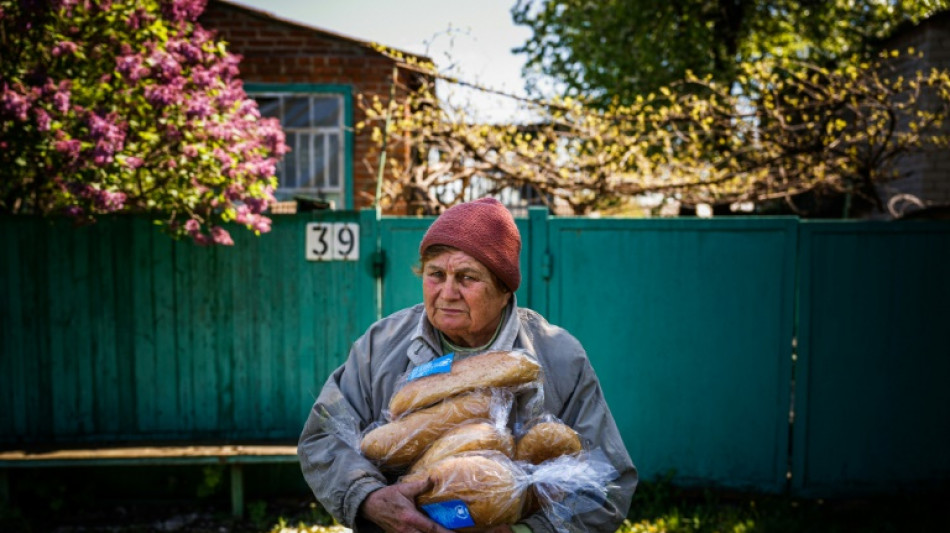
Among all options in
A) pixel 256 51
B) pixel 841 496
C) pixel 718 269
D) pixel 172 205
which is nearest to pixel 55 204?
pixel 172 205

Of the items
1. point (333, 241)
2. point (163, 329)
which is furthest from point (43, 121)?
point (333, 241)

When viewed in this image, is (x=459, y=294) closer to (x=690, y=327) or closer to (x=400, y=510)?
(x=400, y=510)

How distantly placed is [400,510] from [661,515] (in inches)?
140

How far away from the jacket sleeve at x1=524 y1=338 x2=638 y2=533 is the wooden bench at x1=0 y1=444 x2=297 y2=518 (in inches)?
120

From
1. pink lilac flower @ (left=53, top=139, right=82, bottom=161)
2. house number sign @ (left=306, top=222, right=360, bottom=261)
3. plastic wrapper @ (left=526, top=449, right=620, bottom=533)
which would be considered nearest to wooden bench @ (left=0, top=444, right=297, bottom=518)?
house number sign @ (left=306, top=222, right=360, bottom=261)

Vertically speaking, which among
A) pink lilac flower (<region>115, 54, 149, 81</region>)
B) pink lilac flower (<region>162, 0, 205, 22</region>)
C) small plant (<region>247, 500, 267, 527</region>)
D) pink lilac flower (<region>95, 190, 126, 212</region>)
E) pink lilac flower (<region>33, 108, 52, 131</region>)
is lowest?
small plant (<region>247, 500, 267, 527</region>)

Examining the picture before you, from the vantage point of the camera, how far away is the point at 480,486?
1.58 metres

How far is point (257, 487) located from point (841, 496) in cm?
432

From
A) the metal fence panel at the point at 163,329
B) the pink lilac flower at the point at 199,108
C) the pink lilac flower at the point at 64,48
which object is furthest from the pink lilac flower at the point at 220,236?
the pink lilac flower at the point at 64,48

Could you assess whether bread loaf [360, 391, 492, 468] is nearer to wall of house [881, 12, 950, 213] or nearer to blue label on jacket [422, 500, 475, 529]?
blue label on jacket [422, 500, 475, 529]

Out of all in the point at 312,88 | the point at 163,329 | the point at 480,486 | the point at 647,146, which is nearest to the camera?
the point at 480,486

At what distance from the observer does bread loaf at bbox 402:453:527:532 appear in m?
1.58

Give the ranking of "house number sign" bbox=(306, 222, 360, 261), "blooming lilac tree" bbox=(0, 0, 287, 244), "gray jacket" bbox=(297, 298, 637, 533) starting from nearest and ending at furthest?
"gray jacket" bbox=(297, 298, 637, 533) → "blooming lilac tree" bbox=(0, 0, 287, 244) → "house number sign" bbox=(306, 222, 360, 261)

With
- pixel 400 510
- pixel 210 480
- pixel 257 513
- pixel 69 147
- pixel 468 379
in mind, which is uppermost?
pixel 69 147
